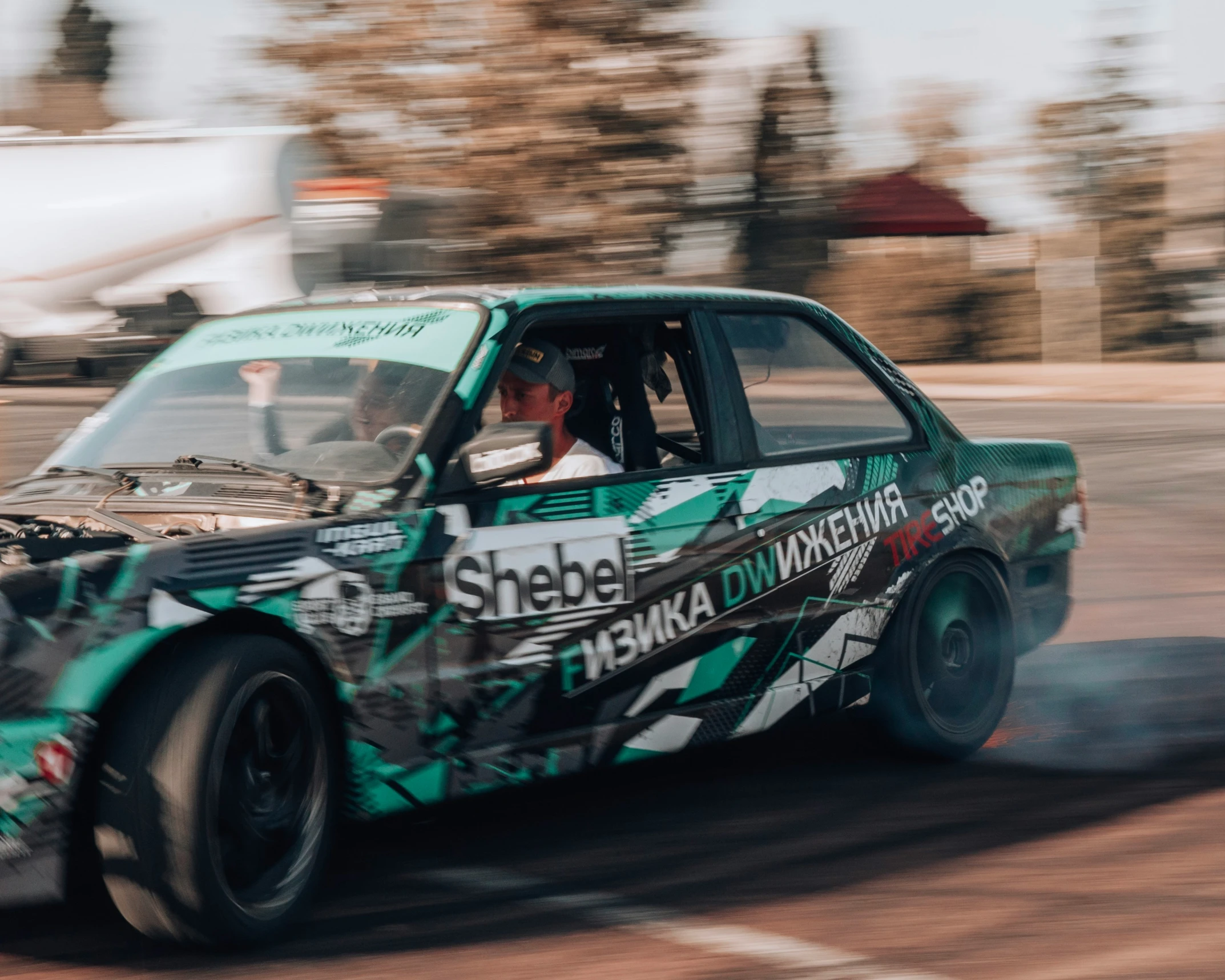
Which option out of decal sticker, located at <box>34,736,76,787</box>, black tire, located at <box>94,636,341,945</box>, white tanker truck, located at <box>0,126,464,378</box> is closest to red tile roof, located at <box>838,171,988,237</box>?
white tanker truck, located at <box>0,126,464,378</box>

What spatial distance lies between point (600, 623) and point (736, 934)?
1.00 metres

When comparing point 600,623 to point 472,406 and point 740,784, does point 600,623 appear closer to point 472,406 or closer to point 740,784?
point 472,406

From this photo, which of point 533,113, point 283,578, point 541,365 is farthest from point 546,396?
point 533,113

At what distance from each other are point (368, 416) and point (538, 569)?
26.1 inches

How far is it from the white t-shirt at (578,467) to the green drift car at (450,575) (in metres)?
0.09

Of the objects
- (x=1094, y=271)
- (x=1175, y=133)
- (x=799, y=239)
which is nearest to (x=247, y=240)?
(x=799, y=239)

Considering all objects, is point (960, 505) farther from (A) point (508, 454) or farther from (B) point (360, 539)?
(B) point (360, 539)

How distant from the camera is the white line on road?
12.3ft

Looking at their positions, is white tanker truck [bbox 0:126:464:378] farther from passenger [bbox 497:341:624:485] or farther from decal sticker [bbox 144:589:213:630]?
decal sticker [bbox 144:589:213:630]

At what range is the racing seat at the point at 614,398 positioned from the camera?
5.30 metres

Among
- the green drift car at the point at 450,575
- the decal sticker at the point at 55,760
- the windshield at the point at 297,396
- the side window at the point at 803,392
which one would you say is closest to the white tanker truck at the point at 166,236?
the side window at the point at 803,392

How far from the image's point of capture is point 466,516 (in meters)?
4.35

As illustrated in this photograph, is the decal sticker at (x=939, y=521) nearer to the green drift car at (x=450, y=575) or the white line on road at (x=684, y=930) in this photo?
the green drift car at (x=450, y=575)

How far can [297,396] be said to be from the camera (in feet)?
15.9
